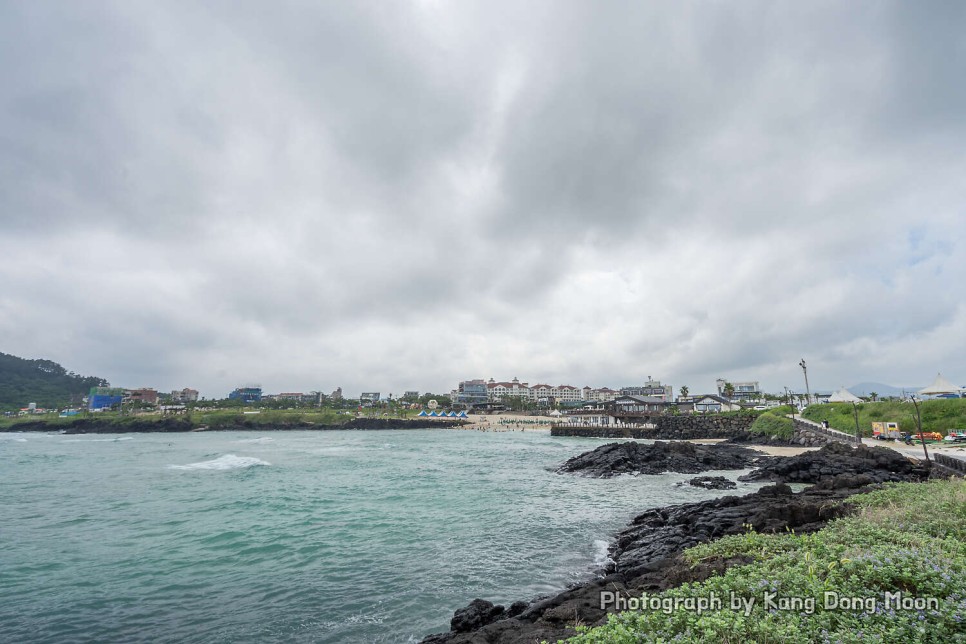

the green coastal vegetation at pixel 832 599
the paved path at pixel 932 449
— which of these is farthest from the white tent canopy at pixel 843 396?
the green coastal vegetation at pixel 832 599

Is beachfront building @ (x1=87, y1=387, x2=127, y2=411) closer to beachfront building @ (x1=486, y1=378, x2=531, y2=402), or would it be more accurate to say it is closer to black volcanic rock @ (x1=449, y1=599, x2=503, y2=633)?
beachfront building @ (x1=486, y1=378, x2=531, y2=402)

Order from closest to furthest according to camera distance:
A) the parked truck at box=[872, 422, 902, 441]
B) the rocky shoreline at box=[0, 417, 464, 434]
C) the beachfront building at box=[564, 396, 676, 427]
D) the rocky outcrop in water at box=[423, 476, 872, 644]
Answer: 1. the rocky outcrop in water at box=[423, 476, 872, 644]
2. the parked truck at box=[872, 422, 902, 441]
3. the beachfront building at box=[564, 396, 676, 427]
4. the rocky shoreline at box=[0, 417, 464, 434]

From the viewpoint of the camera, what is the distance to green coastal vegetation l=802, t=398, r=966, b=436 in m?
34.6

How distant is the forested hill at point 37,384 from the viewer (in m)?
150

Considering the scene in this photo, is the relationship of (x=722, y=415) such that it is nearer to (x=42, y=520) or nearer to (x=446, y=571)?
(x=446, y=571)

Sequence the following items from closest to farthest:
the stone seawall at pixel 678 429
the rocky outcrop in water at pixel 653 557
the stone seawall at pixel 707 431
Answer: the rocky outcrop in water at pixel 653 557
the stone seawall at pixel 707 431
the stone seawall at pixel 678 429

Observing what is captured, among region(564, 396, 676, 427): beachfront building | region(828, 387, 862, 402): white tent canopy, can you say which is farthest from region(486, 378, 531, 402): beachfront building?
region(828, 387, 862, 402): white tent canopy

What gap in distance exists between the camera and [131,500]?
80.4 feet

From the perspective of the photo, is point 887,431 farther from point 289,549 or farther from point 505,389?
point 505,389

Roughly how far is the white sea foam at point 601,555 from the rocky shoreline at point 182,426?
95.3 m

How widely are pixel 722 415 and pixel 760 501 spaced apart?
2417 inches

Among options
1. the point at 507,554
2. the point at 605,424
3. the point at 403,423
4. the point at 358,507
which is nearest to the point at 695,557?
the point at 507,554

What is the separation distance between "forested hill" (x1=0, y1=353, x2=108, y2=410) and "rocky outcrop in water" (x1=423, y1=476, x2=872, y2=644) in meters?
198

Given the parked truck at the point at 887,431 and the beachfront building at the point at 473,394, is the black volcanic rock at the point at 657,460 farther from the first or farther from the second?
the beachfront building at the point at 473,394
